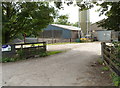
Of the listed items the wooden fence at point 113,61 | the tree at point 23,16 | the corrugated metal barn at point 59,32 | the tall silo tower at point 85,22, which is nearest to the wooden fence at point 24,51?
the tree at point 23,16

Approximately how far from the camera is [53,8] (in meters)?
9.30

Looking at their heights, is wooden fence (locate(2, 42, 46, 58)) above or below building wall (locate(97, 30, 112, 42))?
below

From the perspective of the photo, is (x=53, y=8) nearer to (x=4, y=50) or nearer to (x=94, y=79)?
(x=4, y=50)

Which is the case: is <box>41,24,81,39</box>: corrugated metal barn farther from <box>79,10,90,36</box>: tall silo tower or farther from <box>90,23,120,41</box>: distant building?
<box>90,23,120,41</box>: distant building

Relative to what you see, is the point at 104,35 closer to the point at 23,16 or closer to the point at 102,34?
the point at 102,34

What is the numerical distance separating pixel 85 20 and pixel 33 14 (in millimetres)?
26260

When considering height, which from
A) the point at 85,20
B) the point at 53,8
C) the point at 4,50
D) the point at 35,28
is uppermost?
the point at 85,20

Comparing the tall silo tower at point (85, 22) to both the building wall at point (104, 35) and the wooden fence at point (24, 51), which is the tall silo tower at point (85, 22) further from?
the wooden fence at point (24, 51)

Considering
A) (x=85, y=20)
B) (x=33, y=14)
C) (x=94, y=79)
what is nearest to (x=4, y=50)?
(x=33, y=14)

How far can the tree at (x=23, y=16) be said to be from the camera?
8.39m

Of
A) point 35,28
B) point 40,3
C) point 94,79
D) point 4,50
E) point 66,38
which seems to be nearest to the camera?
point 94,79

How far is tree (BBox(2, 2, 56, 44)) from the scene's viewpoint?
8.39 metres

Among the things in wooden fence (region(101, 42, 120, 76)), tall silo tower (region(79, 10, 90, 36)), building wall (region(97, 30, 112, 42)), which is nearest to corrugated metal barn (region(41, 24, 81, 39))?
tall silo tower (region(79, 10, 90, 36))

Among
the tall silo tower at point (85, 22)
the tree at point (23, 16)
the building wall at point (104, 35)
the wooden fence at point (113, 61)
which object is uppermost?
the tall silo tower at point (85, 22)
